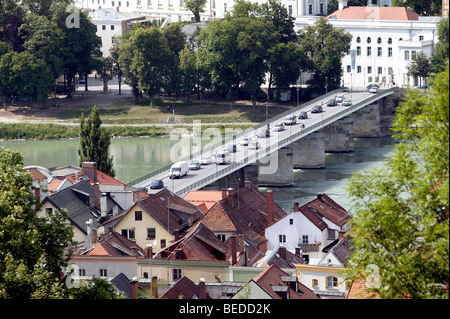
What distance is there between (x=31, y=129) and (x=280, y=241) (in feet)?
118

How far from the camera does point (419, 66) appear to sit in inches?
2726

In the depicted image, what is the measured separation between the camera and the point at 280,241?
3297 centimetres

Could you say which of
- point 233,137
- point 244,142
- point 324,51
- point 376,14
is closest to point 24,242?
point 244,142

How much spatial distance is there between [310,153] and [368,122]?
11.8 m

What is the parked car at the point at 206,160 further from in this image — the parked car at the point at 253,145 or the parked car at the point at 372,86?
the parked car at the point at 372,86

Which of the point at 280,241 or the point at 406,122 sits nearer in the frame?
the point at 406,122

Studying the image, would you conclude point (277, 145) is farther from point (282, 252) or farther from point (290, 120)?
point (282, 252)

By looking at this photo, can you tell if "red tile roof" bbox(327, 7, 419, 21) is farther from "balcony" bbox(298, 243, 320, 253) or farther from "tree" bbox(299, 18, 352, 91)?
"balcony" bbox(298, 243, 320, 253)

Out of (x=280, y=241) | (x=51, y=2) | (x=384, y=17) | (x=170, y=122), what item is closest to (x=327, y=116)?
(x=170, y=122)

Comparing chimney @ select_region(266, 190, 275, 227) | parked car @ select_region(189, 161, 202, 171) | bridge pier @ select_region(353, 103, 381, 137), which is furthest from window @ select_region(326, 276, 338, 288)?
bridge pier @ select_region(353, 103, 381, 137)

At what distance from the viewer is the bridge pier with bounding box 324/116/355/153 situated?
6209 cm

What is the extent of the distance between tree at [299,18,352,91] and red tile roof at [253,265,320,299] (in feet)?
155
